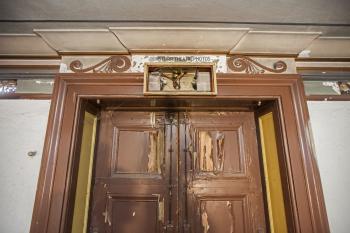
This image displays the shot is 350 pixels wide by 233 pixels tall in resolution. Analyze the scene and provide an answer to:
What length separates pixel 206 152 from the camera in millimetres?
2174

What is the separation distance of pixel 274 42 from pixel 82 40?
5.23 feet

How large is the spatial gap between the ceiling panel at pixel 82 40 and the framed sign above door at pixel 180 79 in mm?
350

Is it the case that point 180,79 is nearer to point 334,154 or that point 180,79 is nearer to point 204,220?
point 204,220

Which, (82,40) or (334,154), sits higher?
(82,40)

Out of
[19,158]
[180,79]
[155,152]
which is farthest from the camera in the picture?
[155,152]

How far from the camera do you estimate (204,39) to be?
197 cm

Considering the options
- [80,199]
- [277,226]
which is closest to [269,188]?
[277,226]

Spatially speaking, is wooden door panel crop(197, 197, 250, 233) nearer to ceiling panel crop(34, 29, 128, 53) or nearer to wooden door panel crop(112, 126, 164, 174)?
wooden door panel crop(112, 126, 164, 174)

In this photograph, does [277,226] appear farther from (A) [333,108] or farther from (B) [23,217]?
(B) [23,217]

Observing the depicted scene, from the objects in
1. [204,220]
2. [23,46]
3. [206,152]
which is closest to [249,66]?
[206,152]

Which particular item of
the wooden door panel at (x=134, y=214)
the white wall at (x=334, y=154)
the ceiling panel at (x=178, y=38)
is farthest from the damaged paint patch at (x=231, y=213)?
the ceiling panel at (x=178, y=38)

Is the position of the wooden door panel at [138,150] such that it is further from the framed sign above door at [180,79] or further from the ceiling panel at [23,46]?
the ceiling panel at [23,46]

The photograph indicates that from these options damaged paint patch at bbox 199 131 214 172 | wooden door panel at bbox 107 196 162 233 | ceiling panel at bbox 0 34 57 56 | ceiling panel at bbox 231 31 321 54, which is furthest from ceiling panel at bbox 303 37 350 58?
ceiling panel at bbox 0 34 57 56

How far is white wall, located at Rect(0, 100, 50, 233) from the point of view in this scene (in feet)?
5.91
